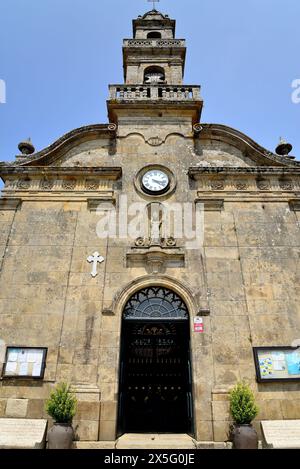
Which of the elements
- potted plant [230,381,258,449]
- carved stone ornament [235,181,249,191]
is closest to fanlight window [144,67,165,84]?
carved stone ornament [235,181,249,191]

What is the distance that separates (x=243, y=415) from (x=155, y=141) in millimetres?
9231

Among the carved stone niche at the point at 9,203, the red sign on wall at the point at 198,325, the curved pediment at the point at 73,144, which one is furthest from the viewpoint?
the curved pediment at the point at 73,144

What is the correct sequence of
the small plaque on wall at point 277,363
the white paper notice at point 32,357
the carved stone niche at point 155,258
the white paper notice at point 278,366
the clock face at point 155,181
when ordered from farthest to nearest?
the clock face at point 155,181
the carved stone niche at point 155,258
the white paper notice at point 32,357
the white paper notice at point 278,366
the small plaque on wall at point 277,363

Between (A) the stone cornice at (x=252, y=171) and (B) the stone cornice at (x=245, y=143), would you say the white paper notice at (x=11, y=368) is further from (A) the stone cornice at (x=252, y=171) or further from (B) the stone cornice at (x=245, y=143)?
(B) the stone cornice at (x=245, y=143)

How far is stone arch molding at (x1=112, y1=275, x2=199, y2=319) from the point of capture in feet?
30.4

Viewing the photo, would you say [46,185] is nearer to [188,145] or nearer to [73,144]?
[73,144]

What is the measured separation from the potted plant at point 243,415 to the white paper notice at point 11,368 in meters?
5.59

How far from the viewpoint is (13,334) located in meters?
8.90

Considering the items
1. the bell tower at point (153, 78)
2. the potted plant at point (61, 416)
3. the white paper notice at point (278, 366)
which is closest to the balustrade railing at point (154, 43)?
the bell tower at point (153, 78)

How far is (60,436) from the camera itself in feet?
23.5

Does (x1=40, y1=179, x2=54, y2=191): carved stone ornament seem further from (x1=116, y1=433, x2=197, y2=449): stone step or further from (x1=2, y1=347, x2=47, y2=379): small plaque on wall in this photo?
(x1=116, y1=433, x2=197, y2=449): stone step

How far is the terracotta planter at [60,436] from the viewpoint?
709 cm

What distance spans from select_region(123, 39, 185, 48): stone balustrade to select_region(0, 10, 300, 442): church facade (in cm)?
550

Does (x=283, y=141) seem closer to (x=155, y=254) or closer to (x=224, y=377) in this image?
(x=155, y=254)
